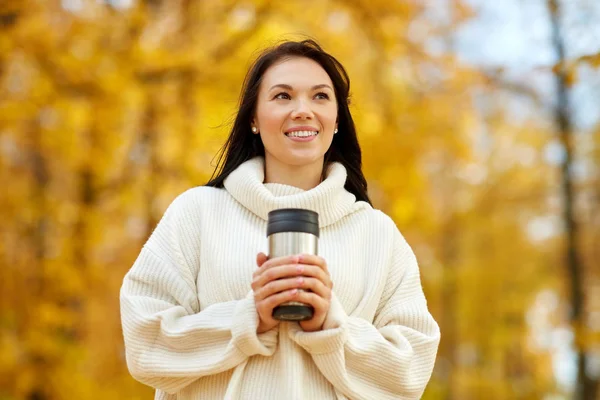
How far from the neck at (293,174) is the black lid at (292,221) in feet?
1.65

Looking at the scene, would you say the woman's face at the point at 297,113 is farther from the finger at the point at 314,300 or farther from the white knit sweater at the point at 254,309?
the finger at the point at 314,300

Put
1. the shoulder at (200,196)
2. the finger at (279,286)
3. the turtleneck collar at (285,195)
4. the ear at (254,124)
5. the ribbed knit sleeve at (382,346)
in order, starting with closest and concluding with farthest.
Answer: the finger at (279,286) < the ribbed knit sleeve at (382,346) < the turtleneck collar at (285,195) < the shoulder at (200,196) < the ear at (254,124)

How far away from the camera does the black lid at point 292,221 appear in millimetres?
2084

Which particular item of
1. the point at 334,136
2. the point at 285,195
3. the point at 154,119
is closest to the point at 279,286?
the point at 285,195

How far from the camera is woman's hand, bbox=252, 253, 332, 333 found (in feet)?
6.76

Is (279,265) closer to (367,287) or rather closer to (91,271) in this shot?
(367,287)

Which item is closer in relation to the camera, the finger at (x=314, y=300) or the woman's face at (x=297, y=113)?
the finger at (x=314, y=300)

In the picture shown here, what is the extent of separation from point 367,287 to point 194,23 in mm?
6609

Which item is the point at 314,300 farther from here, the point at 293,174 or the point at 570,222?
the point at 570,222

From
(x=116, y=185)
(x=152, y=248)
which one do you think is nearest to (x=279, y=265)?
(x=152, y=248)

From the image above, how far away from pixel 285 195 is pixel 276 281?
A: 55 centimetres

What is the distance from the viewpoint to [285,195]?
257 cm

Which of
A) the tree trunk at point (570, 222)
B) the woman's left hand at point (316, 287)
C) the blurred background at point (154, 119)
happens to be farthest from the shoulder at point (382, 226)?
the tree trunk at point (570, 222)

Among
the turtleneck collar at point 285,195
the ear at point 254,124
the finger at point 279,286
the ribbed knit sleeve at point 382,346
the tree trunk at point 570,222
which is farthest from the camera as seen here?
the tree trunk at point 570,222
